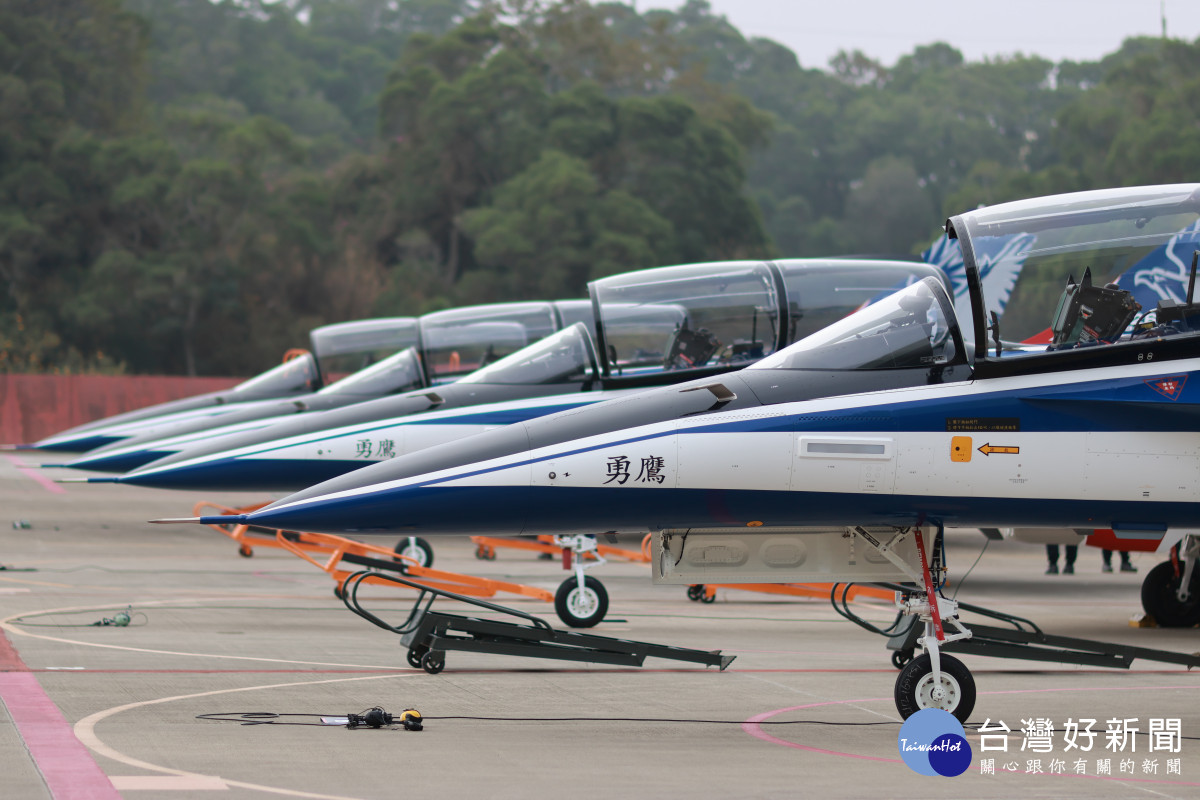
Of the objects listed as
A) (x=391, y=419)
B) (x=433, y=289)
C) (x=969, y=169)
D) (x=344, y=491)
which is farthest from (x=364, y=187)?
(x=344, y=491)

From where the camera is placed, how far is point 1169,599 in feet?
47.7

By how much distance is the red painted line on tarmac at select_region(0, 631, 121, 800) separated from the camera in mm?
6379

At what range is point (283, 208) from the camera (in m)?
64.0

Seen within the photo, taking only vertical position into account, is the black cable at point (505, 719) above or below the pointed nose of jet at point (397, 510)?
below

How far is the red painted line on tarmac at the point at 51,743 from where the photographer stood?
20.9 ft

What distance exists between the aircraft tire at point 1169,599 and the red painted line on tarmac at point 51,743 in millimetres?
11219

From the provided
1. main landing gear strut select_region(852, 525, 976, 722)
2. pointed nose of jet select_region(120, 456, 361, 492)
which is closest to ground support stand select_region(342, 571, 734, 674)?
main landing gear strut select_region(852, 525, 976, 722)

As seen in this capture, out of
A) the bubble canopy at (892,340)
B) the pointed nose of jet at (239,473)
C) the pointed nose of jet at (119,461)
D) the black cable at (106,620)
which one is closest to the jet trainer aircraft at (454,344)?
the pointed nose of jet at (239,473)

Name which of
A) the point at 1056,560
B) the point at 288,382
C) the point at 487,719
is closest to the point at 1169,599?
the point at 1056,560

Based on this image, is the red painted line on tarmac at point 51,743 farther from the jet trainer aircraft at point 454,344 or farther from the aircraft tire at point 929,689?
the jet trainer aircraft at point 454,344

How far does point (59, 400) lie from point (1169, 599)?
37787mm

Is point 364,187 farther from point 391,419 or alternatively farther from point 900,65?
point 900,65

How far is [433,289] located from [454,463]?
60.1m

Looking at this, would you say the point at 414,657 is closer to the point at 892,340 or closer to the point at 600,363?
the point at 600,363
